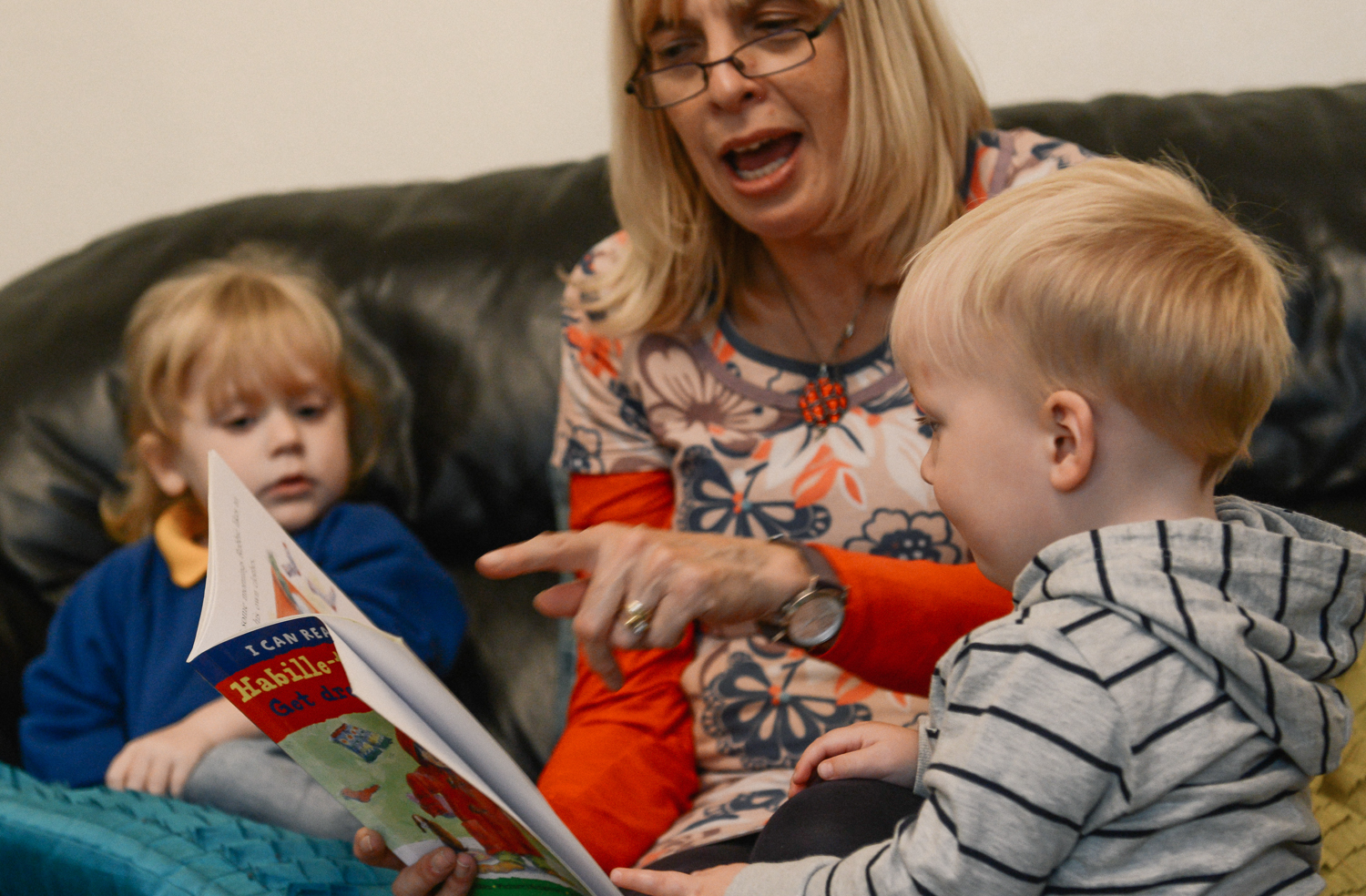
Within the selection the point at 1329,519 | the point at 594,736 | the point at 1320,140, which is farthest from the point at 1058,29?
the point at 594,736

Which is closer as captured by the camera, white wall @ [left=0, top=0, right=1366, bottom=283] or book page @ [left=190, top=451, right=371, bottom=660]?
book page @ [left=190, top=451, right=371, bottom=660]

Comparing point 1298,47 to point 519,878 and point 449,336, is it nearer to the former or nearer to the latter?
point 449,336

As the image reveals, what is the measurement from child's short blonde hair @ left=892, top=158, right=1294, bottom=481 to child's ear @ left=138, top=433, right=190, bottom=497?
1.25m

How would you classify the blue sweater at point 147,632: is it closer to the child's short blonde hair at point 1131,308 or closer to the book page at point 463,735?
the book page at point 463,735

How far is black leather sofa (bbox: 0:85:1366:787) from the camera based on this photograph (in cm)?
138

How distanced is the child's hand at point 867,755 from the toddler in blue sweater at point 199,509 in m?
0.76

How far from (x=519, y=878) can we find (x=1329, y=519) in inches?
44.0

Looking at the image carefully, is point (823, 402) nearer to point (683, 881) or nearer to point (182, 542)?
point (683, 881)

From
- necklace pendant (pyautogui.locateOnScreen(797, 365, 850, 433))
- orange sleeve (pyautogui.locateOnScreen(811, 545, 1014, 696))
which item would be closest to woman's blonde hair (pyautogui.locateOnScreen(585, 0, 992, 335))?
necklace pendant (pyautogui.locateOnScreen(797, 365, 850, 433))

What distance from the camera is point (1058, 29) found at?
168cm

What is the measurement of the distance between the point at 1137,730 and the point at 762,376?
0.65 m

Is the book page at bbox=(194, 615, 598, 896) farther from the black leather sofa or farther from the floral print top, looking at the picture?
the black leather sofa

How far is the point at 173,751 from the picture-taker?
1.26 metres

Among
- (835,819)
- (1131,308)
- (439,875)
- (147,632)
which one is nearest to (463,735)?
(439,875)
